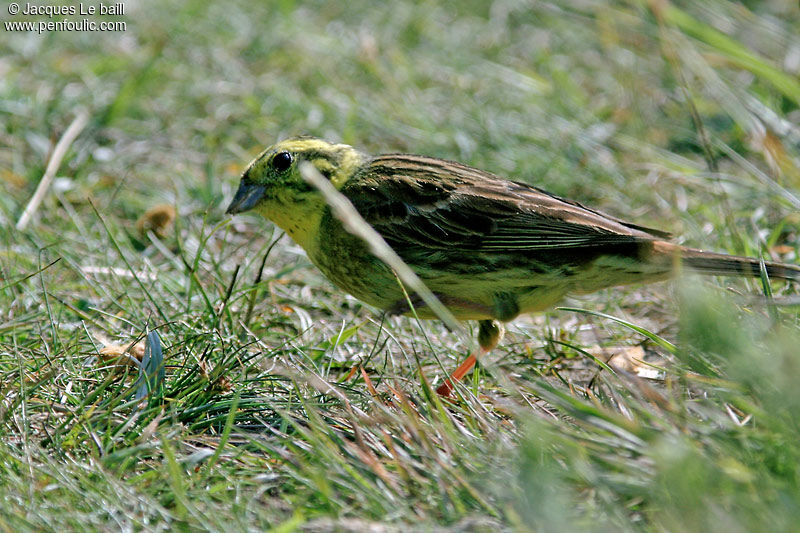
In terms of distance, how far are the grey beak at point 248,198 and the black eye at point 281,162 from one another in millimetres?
108

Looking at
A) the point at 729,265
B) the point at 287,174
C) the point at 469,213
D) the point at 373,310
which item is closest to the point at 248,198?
the point at 287,174

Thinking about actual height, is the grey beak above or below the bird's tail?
above

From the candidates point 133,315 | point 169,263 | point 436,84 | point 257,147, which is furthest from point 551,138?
point 133,315

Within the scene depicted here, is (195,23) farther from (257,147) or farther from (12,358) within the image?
(12,358)

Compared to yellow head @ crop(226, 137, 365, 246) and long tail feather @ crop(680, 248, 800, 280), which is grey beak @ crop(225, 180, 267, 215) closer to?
yellow head @ crop(226, 137, 365, 246)

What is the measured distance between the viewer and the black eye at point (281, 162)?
162 inches

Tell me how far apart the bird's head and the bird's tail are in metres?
1.50

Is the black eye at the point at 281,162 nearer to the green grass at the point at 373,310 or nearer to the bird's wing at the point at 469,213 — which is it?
the bird's wing at the point at 469,213

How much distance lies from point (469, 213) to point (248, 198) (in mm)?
977

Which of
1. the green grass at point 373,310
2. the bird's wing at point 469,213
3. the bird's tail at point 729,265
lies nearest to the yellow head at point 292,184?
the bird's wing at point 469,213

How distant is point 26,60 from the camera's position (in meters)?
6.81

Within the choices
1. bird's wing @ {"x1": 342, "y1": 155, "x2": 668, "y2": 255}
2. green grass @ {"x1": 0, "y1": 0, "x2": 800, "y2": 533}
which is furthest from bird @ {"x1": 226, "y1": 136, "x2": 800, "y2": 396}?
green grass @ {"x1": 0, "y1": 0, "x2": 800, "y2": 533}

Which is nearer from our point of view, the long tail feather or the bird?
the long tail feather

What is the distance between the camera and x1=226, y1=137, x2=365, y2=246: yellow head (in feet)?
13.3
